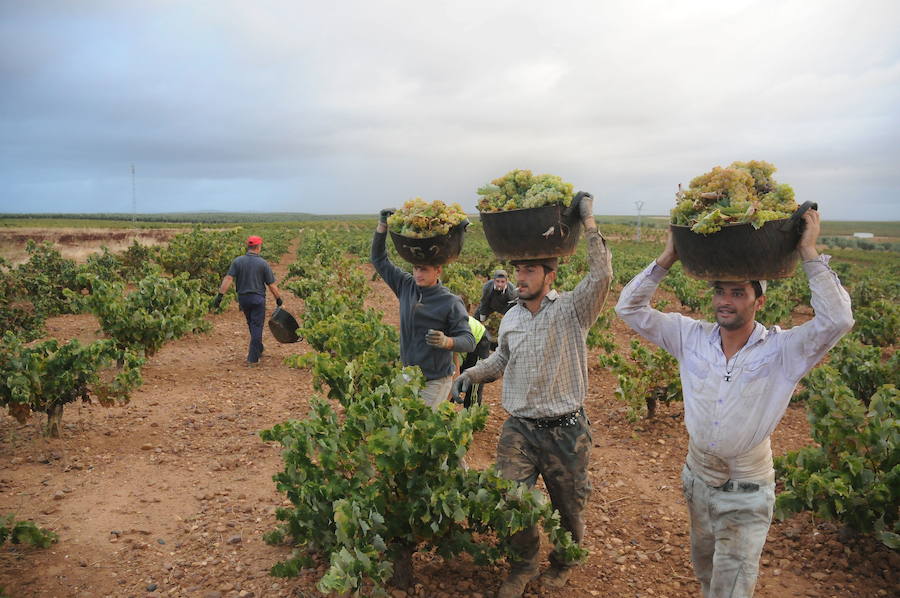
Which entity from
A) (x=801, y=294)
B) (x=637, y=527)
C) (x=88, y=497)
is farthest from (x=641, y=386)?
(x=801, y=294)

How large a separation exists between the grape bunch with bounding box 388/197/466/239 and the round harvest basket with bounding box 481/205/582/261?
0.95m

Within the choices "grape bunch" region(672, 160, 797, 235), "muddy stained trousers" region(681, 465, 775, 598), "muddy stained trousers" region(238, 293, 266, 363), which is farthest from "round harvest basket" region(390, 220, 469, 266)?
"muddy stained trousers" region(238, 293, 266, 363)

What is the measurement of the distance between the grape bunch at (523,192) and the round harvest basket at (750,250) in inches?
34.4

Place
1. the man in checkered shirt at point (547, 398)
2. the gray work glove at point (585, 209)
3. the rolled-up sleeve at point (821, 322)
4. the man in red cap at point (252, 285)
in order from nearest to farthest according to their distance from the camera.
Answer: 1. the rolled-up sleeve at point (821, 322)
2. the gray work glove at point (585, 209)
3. the man in checkered shirt at point (547, 398)
4. the man in red cap at point (252, 285)

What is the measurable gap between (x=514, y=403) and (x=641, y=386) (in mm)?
3952

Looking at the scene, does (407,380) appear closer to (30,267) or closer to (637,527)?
(637,527)

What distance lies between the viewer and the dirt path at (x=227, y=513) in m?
3.95

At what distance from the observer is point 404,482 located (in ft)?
11.3

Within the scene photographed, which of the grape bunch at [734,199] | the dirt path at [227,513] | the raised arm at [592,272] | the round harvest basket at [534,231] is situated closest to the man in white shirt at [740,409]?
the grape bunch at [734,199]

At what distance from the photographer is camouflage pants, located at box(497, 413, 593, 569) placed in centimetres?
367

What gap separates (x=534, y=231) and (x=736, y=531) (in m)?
1.88

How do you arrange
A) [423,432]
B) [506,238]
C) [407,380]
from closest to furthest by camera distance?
[423,432], [506,238], [407,380]

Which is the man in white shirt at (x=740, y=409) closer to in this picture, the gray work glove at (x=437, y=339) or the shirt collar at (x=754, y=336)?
the shirt collar at (x=754, y=336)

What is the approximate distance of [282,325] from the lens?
9.42m
